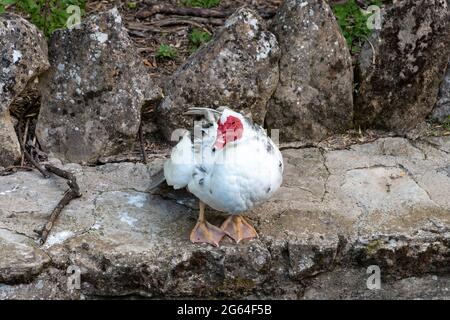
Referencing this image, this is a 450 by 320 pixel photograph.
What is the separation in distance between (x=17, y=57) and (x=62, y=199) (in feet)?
2.37

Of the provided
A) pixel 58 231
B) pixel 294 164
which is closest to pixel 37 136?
pixel 58 231

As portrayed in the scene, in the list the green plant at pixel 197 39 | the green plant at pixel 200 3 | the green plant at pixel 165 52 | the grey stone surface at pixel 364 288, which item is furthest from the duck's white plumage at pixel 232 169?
the green plant at pixel 200 3

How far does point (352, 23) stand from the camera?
16.8 feet

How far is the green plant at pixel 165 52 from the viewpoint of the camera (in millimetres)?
4871

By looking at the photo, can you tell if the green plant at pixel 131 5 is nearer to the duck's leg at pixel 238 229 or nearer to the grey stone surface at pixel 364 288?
the duck's leg at pixel 238 229

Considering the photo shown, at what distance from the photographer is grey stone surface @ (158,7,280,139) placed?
423 cm

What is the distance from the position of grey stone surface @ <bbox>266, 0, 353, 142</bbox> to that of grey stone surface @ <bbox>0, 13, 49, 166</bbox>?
1.22 metres

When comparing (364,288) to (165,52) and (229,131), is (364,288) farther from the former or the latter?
(165,52)

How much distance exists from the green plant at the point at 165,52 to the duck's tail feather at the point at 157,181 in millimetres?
1068

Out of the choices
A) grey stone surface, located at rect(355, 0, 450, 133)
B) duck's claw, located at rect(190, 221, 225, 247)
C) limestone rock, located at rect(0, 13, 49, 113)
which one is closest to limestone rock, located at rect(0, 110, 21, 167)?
limestone rock, located at rect(0, 13, 49, 113)

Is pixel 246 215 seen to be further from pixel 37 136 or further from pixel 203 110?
pixel 37 136

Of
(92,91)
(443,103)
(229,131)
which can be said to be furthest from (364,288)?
(92,91)

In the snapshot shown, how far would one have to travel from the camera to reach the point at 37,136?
14.1ft

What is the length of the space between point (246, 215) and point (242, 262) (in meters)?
0.30
